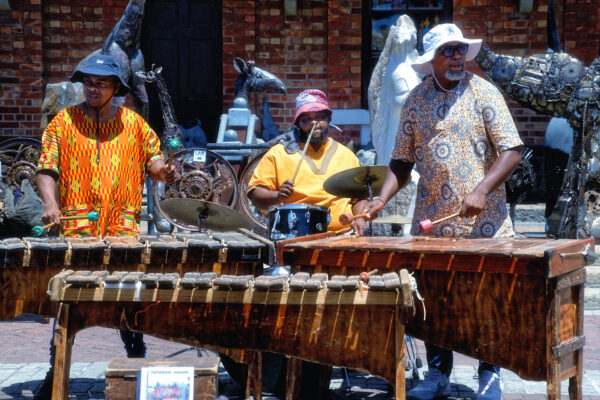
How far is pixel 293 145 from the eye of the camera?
5.85 m

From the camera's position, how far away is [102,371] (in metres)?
5.86

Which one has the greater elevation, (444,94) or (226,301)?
(444,94)

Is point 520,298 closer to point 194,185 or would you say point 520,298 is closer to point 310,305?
point 310,305

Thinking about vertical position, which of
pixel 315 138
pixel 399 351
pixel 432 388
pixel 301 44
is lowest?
pixel 432 388

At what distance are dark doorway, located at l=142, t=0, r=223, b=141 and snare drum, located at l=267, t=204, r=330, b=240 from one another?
6375mm

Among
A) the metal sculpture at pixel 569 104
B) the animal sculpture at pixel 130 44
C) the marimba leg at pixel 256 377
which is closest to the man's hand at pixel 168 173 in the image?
the marimba leg at pixel 256 377

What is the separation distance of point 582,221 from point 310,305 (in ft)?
15.4

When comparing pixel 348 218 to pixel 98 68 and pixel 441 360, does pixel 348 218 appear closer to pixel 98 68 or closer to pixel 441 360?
pixel 441 360

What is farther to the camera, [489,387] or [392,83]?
[392,83]

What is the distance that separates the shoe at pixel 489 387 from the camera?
15.9ft

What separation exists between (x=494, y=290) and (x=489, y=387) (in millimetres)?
810

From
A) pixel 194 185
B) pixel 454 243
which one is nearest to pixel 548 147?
pixel 194 185

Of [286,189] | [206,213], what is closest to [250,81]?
[206,213]

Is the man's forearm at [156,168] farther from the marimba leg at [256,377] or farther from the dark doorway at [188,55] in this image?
the dark doorway at [188,55]
